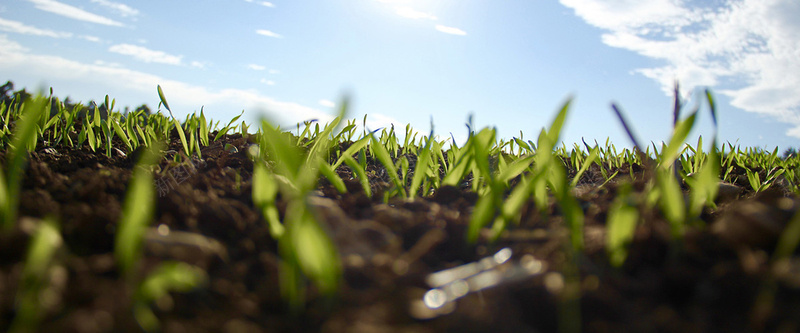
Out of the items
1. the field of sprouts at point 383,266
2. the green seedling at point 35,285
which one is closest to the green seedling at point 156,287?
the field of sprouts at point 383,266

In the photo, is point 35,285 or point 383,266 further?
point 383,266

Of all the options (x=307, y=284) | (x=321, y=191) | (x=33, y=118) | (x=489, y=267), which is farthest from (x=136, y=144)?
(x=489, y=267)

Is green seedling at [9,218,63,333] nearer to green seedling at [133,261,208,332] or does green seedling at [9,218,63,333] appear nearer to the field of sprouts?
the field of sprouts

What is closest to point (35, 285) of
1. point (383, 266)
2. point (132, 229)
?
point (132, 229)

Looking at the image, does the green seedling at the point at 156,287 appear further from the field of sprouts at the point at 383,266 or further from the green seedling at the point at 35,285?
the green seedling at the point at 35,285

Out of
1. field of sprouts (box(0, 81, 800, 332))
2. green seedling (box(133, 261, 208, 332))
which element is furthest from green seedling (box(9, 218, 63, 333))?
green seedling (box(133, 261, 208, 332))

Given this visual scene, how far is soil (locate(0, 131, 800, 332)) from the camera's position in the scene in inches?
24.8

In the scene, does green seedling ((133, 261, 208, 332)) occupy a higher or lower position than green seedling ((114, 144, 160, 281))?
lower

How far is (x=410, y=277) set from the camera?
74cm

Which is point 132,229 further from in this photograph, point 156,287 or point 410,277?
point 410,277

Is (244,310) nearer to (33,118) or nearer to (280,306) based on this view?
(280,306)

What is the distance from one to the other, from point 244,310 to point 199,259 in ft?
0.47

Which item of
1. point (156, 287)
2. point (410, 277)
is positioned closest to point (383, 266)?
point (410, 277)

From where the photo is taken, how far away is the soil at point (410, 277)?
63cm
